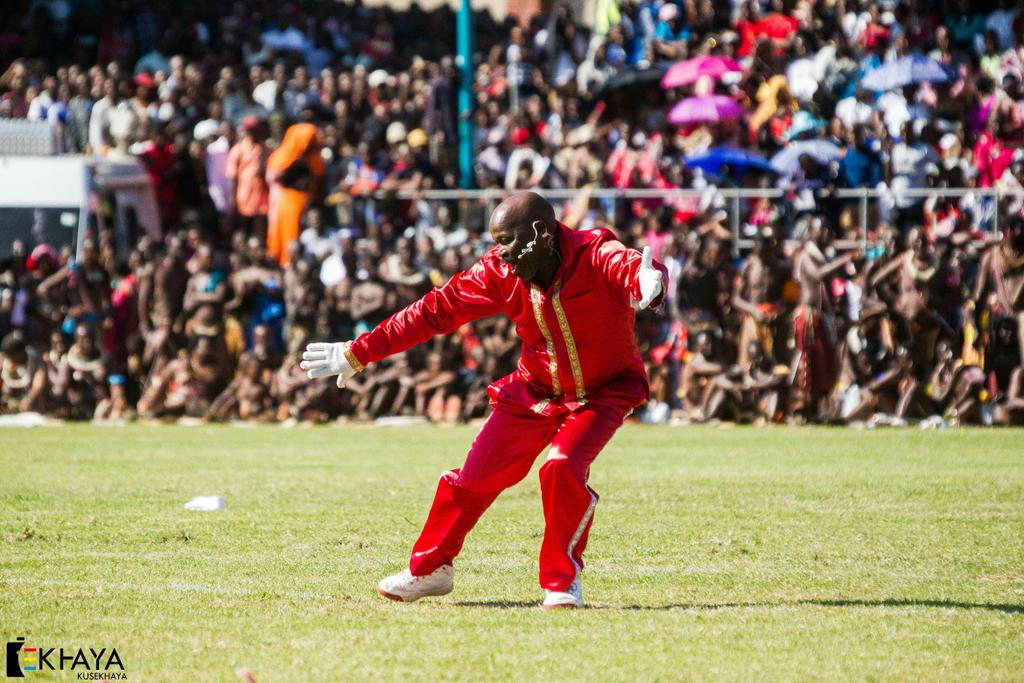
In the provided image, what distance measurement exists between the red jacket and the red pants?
0.11 meters

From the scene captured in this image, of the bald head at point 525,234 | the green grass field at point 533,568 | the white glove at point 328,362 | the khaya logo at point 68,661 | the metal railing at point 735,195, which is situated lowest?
the green grass field at point 533,568

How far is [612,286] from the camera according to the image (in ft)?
24.4

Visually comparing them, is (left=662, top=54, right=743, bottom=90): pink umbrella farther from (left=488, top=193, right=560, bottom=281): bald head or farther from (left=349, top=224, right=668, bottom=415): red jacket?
(left=488, top=193, right=560, bottom=281): bald head

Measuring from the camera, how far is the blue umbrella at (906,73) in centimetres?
1947

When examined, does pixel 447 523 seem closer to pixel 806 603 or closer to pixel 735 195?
pixel 806 603

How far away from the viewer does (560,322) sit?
750 centimetres

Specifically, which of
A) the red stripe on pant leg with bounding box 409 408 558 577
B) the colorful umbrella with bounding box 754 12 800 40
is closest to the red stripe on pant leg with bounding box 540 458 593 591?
the red stripe on pant leg with bounding box 409 408 558 577

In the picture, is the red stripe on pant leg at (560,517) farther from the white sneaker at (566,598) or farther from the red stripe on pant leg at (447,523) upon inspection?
the red stripe on pant leg at (447,523)

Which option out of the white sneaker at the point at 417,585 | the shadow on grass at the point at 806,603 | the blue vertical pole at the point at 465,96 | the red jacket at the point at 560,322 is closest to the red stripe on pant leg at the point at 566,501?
the shadow on grass at the point at 806,603

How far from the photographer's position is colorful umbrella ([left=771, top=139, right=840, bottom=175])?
19.0 metres

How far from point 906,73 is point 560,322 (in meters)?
13.2

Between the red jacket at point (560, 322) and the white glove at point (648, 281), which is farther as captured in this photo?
the red jacket at point (560, 322)

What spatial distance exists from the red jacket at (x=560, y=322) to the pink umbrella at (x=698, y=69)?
13.8m

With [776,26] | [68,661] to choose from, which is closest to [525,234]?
[68,661]
